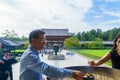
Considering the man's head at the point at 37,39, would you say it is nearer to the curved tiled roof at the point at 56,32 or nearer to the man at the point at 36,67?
the man at the point at 36,67

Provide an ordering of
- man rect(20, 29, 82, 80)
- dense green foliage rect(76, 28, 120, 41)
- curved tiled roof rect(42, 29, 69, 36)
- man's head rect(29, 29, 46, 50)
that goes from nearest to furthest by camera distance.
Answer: man rect(20, 29, 82, 80), man's head rect(29, 29, 46, 50), curved tiled roof rect(42, 29, 69, 36), dense green foliage rect(76, 28, 120, 41)

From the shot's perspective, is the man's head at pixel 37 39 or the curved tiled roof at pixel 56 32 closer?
the man's head at pixel 37 39

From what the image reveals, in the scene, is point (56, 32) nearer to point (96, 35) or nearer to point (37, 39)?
point (96, 35)

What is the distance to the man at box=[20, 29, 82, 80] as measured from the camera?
1482mm

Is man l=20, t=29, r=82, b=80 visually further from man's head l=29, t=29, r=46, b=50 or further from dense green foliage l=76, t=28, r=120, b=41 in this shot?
dense green foliage l=76, t=28, r=120, b=41

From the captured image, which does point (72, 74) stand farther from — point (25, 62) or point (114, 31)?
point (114, 31)

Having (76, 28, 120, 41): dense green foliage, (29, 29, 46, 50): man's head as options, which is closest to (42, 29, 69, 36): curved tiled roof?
(76, 28, 120, 41): dense green foliage

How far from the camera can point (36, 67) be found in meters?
1.52

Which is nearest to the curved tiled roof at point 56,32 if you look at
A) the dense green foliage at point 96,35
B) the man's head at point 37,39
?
the dense green foliage at point 96,35

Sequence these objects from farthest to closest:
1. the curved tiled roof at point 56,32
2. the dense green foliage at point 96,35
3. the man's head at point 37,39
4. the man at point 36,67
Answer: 1. the dense green foliage at point 96,35
2. the curved tiled roof at point 56,32
3. the man's head at point 37,39
4. the man at point 36,67

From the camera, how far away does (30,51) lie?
1614 millimetres

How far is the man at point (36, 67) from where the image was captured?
1482mm

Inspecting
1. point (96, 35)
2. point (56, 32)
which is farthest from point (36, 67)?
point (96, 35)

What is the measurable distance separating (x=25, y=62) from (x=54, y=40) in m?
64.7
